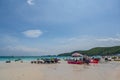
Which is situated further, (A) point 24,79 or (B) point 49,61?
(B) point 49,61

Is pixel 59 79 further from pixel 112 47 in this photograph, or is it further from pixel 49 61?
pixel 112 47

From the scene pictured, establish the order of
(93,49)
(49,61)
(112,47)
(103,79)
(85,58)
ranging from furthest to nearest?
1. (93,49)
2. (112,47)
3. (49,61)
4. (85,58)
5. (103,79)

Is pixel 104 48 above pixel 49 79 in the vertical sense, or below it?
above

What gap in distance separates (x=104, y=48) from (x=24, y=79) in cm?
16462

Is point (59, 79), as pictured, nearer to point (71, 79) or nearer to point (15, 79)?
point (71, 79)

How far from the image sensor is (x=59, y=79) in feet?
50.9

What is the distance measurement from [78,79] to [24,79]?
13.7 feet

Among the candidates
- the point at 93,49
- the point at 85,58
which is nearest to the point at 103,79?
the point at 85,58

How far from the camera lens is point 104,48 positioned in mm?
175375

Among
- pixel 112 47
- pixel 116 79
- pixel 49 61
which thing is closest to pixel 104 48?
pixel 112 47

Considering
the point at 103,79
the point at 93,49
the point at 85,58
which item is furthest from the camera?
the point at 93,49

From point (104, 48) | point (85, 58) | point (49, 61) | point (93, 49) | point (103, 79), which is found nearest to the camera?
point (103, 79)

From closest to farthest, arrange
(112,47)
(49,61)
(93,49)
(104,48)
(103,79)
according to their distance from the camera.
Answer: (103,79)
(49,61)
(112,47)
(104,48)
(93,49)

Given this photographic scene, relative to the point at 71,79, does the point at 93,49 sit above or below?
above
